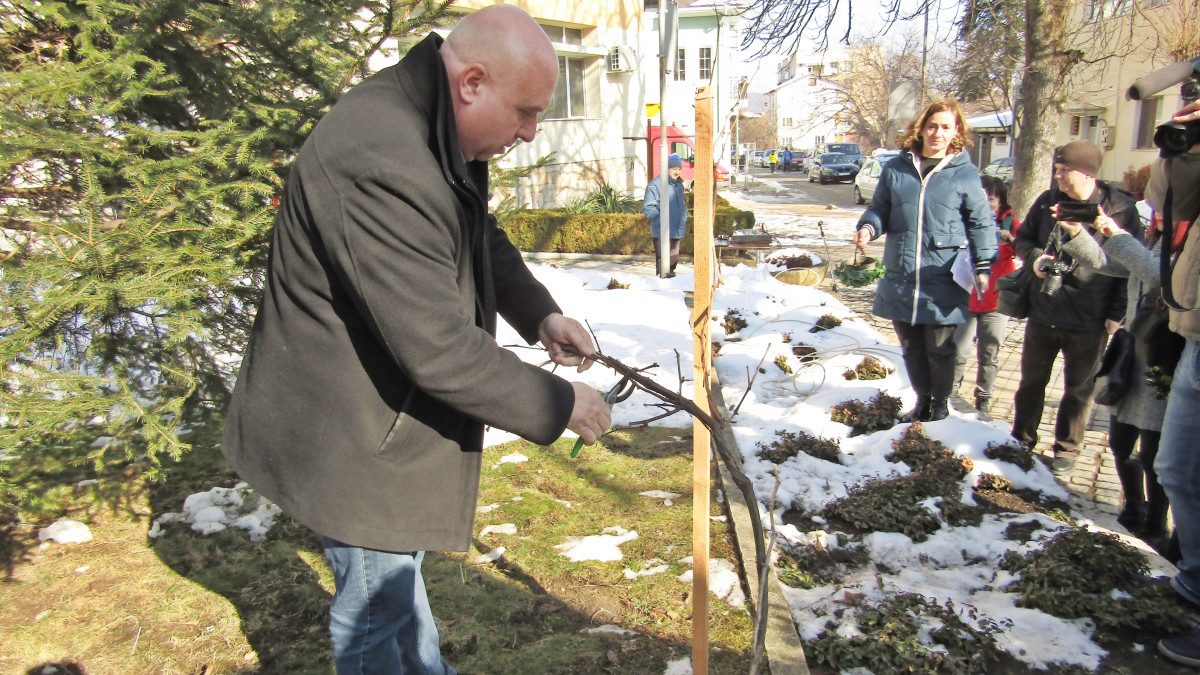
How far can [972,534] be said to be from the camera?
340 cm

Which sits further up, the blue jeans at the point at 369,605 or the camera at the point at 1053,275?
the camera at the point at 1053,275

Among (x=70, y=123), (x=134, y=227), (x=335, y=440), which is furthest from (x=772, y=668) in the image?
(x=70, y=123)

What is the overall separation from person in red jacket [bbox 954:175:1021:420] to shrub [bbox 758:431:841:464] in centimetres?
107

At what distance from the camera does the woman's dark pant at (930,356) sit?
4473mm

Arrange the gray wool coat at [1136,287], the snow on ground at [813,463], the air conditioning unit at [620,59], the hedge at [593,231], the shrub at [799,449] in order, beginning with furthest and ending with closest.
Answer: the air conditioning unit at [620,59] → the hedge at [593,231] → the shrub at [799,449] → the gray wool coat at [1136,287] → the snow on ground at [813,463]

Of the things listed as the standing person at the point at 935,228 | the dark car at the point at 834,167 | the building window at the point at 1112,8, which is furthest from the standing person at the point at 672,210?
the dark car at the point at 834,167

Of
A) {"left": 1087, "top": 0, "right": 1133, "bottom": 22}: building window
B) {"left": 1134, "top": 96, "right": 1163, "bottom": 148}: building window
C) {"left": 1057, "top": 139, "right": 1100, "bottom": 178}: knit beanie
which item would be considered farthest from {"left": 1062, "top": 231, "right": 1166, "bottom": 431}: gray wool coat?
{"left": 1134, "top": 96, "right": 1163, "bottom": 148}: building window

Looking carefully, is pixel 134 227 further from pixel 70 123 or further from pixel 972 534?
Answer: pixel 972 534

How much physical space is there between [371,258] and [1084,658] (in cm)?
256

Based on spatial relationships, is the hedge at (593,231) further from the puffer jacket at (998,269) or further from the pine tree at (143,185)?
the pine tree at (143,185)

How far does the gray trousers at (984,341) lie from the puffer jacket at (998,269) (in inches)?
2.2

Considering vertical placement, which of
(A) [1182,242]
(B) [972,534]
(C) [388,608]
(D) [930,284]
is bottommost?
(B) [972,534]

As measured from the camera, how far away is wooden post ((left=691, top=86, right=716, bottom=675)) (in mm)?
1992

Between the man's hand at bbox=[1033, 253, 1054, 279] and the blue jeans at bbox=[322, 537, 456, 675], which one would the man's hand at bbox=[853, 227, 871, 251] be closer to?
the man's hand at bbox=[1033, 253, 1054, 279]
